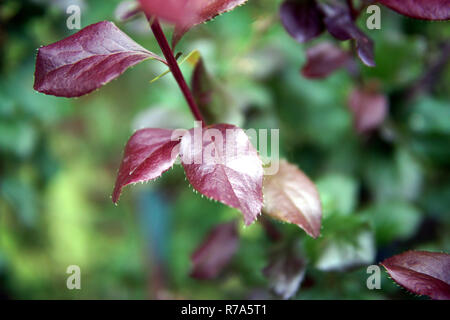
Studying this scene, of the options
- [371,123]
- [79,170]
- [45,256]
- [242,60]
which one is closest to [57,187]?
[79,170]

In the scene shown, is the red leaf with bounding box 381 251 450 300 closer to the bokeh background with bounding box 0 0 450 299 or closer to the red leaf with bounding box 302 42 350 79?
the bokeh background with bounding box 0 0 450 299

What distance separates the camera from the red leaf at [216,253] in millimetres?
743

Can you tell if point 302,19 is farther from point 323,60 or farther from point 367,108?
point 367,108

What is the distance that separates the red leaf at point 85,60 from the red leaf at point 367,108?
1.71 feet

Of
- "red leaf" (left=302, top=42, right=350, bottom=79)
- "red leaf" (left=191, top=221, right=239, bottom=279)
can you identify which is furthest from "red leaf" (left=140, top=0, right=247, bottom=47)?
"red leaf" (left=191, top=221, right=239, bottom=279)

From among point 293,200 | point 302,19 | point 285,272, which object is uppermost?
point 302,19

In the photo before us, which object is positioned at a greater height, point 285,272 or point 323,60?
point 323,60

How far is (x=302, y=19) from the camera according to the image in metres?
0.61

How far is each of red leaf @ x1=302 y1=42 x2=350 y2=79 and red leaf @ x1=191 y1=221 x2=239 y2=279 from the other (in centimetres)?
34

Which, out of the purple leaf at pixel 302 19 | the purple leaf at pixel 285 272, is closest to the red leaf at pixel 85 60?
the purple leaf at pixel 302 19

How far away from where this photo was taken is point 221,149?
1.53 feet

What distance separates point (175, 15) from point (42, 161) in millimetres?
912

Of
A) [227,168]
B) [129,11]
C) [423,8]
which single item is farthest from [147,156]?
[423,8]

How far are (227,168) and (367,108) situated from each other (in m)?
0.52
